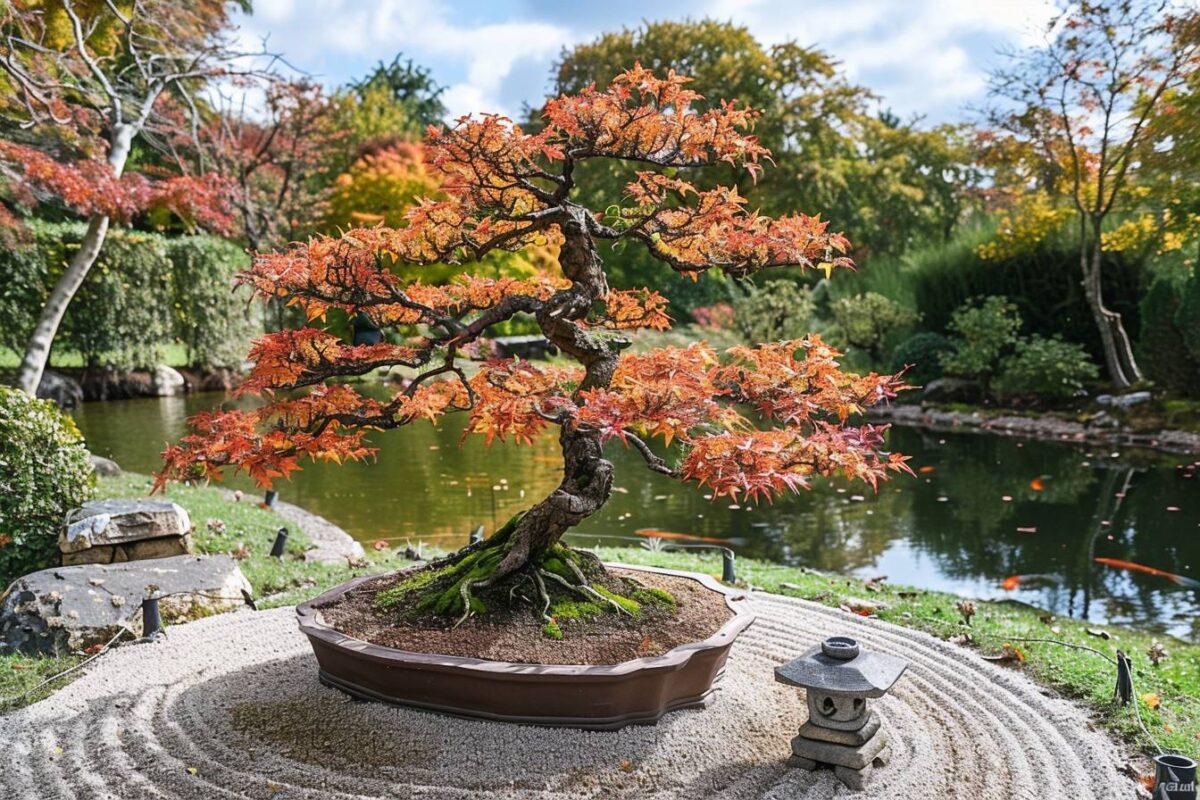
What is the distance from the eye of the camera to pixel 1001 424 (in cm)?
1261

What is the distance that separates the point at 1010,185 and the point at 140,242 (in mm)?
15095

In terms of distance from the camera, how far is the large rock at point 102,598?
400 centimetres

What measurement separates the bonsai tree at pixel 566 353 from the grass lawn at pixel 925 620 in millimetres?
1257

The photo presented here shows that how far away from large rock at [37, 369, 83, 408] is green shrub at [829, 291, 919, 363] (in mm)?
12583

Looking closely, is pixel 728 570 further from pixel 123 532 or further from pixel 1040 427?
pixel 1040 427

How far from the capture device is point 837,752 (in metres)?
2.88

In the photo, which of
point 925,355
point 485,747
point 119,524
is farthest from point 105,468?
point 925,355

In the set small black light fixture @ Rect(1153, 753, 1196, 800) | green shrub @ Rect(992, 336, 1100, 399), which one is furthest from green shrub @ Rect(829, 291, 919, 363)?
small black light fixture @ Rect(1153, 753, 1196, 800)

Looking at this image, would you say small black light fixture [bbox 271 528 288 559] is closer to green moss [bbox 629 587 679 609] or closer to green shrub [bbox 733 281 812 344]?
green moss [bbox 629 587 679 609]

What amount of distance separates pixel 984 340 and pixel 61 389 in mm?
14216

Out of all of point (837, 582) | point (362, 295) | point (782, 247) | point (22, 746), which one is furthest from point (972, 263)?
point (22, 746)

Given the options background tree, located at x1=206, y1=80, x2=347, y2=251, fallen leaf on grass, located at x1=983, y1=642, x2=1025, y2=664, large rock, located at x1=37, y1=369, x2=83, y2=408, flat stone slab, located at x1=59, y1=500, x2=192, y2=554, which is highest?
background tree, located at x1=206, y1=80, x2=347, y2=251

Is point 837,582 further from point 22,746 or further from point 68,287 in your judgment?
point 68,287

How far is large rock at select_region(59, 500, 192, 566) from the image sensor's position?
4.71 m
